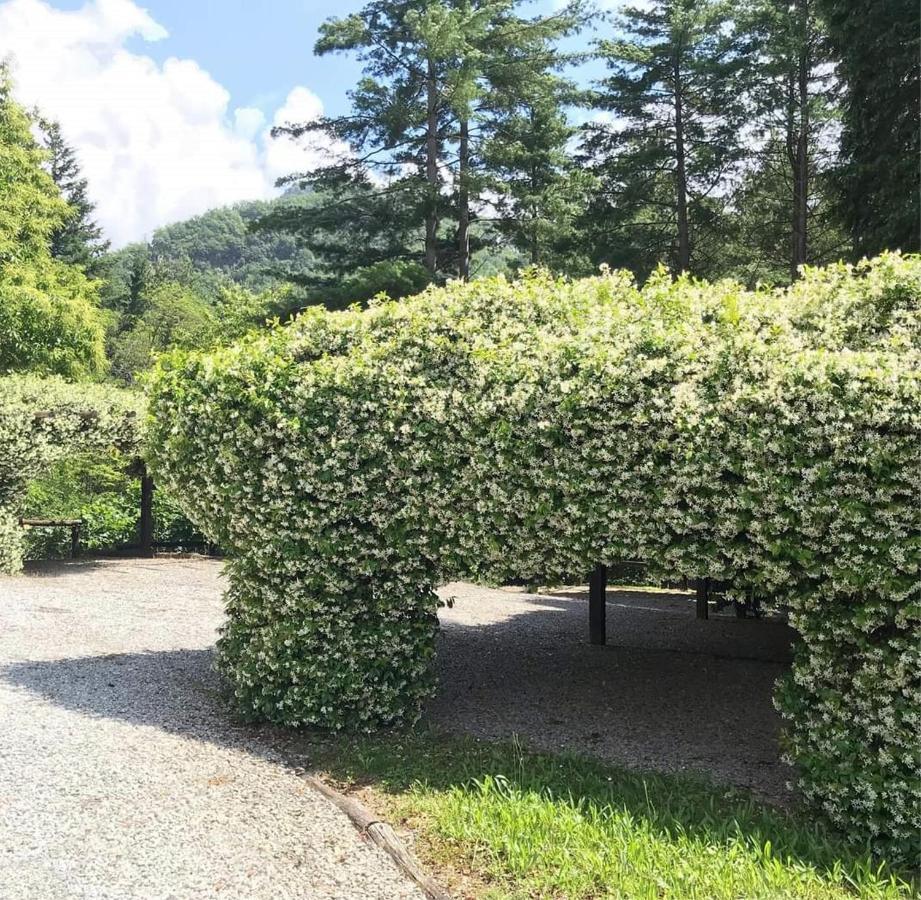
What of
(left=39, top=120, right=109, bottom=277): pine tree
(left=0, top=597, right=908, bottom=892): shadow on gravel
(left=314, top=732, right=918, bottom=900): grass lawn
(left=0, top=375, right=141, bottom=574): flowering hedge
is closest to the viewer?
(left=314, top=732, right=918, bottom=900): grass lawn

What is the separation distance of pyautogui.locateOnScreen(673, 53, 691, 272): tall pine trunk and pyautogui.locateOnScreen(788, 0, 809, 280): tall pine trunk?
2.52 m

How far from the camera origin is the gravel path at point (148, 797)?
13.4 feet

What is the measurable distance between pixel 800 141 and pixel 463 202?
8.21 m

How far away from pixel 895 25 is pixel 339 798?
1318 centimetres

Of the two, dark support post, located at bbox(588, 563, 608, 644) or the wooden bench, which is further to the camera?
the wooden bench

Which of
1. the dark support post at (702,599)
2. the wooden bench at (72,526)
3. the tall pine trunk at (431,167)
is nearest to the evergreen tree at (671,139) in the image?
the tall pine trunk at (431,167)

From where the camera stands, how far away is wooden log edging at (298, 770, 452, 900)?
4060 mm

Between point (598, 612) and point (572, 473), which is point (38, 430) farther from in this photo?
point (572, 473)

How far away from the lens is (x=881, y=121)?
41.5ft

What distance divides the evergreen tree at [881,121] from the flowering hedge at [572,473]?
23.2ft

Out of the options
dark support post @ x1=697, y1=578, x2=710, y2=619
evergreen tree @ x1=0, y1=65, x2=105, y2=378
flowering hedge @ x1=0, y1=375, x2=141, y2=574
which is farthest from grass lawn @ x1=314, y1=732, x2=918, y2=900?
evergreen tree @ x1=0, y1=65, x2=105, y2=378

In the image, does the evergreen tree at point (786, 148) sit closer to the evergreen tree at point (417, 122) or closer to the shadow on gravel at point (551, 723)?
the evergreen tree at point (417, 122)

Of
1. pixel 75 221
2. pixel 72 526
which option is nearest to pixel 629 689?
pixel 72 526

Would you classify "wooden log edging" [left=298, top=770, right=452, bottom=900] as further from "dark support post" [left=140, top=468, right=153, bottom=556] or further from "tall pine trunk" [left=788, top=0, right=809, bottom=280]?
"tall pine trunk" [left=788, top=0, right=809, bottom=280]
